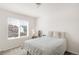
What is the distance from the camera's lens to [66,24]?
4.54 ft

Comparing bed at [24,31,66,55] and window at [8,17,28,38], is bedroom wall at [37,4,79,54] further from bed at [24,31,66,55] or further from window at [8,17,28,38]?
window at [8,17,28,38]

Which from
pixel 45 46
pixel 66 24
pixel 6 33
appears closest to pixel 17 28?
pixel 6 33

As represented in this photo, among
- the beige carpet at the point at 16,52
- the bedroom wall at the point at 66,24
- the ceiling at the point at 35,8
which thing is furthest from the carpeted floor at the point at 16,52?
the ceiling at the point at 35,8

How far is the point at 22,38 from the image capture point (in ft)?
4.47

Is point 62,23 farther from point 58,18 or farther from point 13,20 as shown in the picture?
point 13,20

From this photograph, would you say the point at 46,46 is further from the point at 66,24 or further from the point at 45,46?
the point at 66,24

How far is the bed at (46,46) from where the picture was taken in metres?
1.26

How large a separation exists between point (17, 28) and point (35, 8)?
0.48m

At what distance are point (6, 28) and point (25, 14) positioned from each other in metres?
0.41

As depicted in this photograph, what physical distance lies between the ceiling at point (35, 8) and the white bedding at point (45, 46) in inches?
18.9

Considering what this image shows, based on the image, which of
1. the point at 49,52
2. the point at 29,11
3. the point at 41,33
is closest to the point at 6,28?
the point at 29,11

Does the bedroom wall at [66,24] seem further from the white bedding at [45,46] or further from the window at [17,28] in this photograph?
the window at [17,28]

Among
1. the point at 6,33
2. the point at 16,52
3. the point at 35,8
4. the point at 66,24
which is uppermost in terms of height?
the point at 35,8

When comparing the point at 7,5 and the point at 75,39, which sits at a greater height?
the point at 7,5
